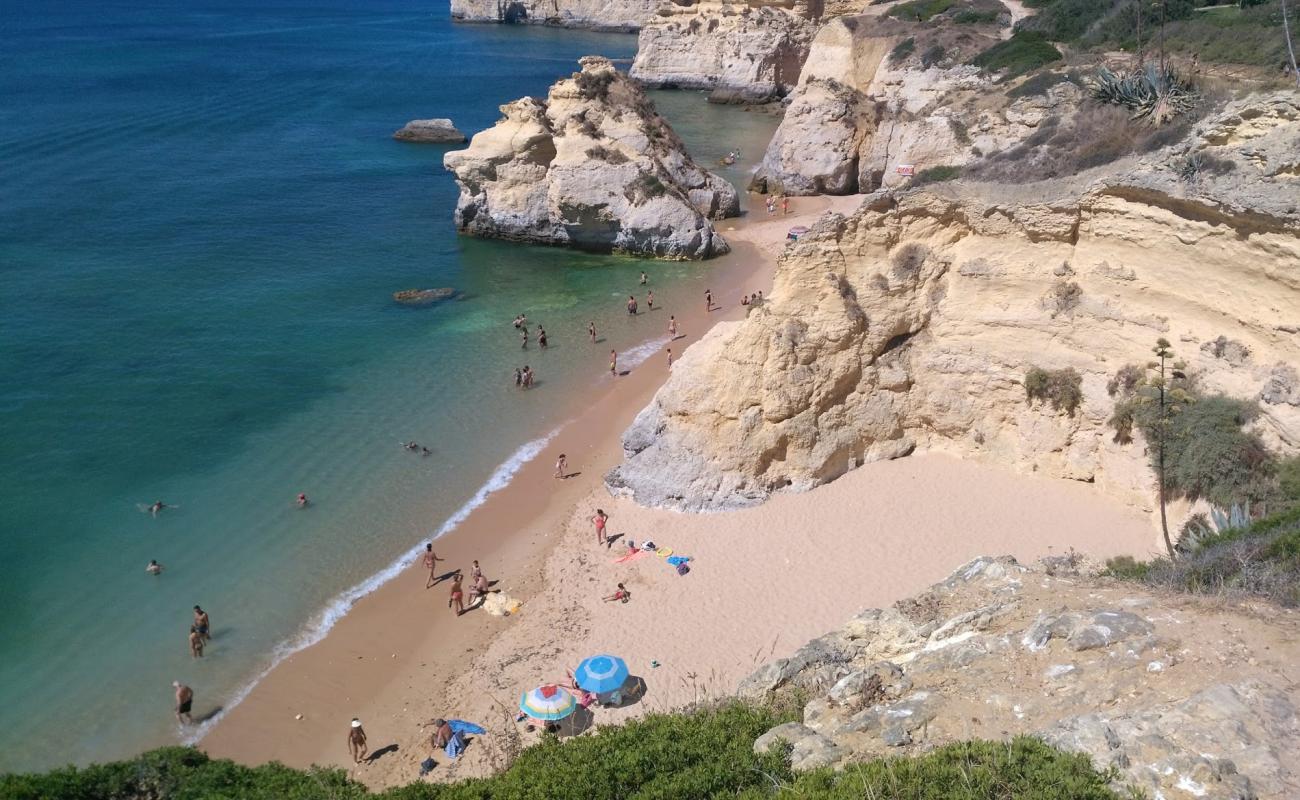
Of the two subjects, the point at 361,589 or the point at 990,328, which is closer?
the point at 990,328

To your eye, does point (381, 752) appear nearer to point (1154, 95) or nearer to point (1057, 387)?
point (1057, 387)

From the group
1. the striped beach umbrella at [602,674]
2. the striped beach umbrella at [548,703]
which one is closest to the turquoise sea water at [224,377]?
the striped beach umbrella at [548,703]

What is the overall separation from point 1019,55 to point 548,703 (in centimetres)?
3595

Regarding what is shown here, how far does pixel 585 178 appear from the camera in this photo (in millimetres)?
35125

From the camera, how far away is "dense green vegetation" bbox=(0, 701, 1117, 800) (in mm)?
6715

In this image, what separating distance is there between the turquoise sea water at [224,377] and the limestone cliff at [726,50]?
15.0m

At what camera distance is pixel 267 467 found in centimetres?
2178

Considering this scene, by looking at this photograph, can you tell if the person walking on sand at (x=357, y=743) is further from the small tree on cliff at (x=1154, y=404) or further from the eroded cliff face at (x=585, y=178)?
the eroded cliff face at (x=585, y=178)

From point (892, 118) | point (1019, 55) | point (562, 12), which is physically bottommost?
point (892, 118)

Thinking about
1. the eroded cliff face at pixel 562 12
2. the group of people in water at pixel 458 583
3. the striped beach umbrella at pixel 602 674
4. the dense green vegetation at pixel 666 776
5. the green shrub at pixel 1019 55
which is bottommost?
the group of people in water at pixel 458 583

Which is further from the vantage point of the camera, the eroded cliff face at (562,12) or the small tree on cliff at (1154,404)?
the eroded cliff face at (562,12)

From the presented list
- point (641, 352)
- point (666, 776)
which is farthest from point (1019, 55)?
point (666, 776)

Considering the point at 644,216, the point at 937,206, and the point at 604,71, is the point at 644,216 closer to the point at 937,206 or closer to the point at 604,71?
the point at 604,71

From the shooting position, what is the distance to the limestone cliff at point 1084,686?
263 inches
